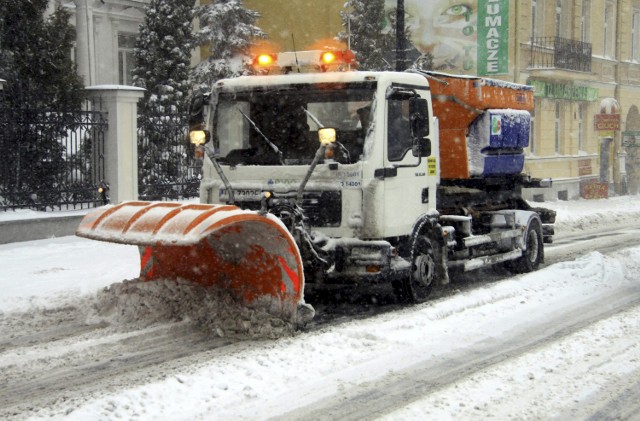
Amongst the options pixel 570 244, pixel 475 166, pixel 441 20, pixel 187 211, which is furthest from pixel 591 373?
pixel 441 20

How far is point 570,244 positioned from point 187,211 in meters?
10.2

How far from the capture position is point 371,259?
863 cm

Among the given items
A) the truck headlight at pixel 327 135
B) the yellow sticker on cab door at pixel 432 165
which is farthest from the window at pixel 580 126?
the truck headlight at pixel 327 135

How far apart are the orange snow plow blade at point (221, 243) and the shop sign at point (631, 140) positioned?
2723 cm

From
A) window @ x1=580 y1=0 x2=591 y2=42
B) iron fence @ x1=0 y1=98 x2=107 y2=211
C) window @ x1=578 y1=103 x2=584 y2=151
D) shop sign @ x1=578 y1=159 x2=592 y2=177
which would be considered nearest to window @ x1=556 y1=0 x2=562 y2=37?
window @ x1=580 y1=0 x2=591 y2=42

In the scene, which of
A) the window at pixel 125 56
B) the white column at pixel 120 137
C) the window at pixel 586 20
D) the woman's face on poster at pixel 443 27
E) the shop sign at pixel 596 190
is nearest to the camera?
the white column at pixel 120 137

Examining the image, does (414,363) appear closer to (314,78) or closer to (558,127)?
(314,78)

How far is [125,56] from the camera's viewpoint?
28.0m

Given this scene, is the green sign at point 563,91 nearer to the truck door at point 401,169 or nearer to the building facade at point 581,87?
the building facade at point 581,87

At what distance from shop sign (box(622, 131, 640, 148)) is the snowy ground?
75.9 ft

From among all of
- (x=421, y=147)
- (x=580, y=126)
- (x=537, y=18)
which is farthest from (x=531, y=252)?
(x=580, y=126)

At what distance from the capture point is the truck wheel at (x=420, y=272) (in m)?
9.49

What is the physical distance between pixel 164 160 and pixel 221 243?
9250 mm

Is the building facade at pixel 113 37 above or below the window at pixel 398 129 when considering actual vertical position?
above
